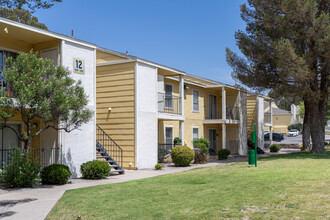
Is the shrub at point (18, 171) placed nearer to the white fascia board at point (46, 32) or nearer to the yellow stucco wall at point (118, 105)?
the white fascia board at point (46, 32)

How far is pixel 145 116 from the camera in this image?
18422 millimetres

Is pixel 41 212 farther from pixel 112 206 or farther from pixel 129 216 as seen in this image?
pixel 129 216

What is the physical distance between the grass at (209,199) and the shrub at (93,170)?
243 cm

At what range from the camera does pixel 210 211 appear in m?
7.26

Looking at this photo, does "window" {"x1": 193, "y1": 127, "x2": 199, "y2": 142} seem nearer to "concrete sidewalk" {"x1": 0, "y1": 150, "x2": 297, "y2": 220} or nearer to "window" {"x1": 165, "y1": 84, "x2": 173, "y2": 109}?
"window" {"x1": 165, "y1": 84, "x2": 173, "y2": 109}

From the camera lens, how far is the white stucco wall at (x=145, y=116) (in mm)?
17906

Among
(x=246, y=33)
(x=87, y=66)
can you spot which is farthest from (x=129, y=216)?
(x=246, y=33)

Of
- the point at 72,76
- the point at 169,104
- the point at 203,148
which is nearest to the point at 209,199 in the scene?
the point at 72,76

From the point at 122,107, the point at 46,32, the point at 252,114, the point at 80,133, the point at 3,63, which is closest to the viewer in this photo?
the point at 46,32

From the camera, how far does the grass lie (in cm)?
714

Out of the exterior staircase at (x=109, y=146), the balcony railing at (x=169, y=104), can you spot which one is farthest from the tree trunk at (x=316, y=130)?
the exterior staircase at (x=109, y=146)

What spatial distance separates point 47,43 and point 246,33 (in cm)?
1445

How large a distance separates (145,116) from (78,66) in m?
5.10

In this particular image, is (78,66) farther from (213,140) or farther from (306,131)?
(306,131)
